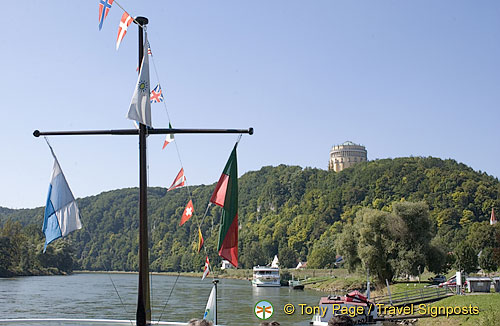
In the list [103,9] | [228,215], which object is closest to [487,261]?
[228,215]

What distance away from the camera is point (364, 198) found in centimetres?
16600

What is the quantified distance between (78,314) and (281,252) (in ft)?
350

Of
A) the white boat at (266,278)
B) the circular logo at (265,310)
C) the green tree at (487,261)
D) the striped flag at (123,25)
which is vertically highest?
the striped flag at (123,25)

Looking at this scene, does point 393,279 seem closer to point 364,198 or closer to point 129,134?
point 129,134

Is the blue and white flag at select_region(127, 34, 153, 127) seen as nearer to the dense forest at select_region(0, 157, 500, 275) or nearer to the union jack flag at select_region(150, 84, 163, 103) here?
the union jack flag at select_region(150, 84, 163, 103)

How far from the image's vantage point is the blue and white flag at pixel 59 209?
9.01 meters

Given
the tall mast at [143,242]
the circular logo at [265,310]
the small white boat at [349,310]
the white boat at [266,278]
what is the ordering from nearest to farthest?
the tall mast at [143,242] → the circular logo at [265,310] → the small white boat at [349,310] → the white boat at [266,278]

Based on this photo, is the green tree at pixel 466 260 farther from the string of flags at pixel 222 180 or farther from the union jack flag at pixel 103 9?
the union jack flag at pixel 103 9

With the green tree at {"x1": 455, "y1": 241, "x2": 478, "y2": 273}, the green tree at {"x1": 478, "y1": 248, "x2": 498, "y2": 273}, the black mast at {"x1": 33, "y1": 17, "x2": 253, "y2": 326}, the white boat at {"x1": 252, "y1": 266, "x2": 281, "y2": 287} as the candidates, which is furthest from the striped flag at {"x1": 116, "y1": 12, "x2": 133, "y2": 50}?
the white boat at {"x1": 252, "y1": 266, "x2": 281, "y2": 287}

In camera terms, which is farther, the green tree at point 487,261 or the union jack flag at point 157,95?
the green tree at point 487,261

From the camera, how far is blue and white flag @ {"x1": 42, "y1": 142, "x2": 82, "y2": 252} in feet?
29.6

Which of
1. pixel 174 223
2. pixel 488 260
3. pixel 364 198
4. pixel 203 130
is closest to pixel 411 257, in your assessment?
pixel 488 260

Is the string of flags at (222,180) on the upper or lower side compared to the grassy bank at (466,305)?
upper

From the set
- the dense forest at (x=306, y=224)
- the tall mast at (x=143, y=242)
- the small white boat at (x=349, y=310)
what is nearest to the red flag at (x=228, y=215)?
the tall mast at (x=143, y=242)
